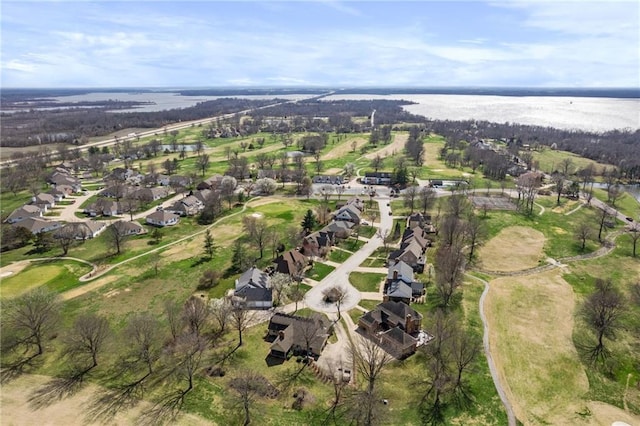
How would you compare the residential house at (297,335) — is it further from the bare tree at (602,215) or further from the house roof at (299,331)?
the bare tree at (602,215)

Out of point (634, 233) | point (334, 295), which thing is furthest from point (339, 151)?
point (334, 295)

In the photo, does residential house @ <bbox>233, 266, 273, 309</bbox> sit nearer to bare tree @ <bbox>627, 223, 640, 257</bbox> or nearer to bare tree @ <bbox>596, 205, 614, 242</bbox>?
bare tree @ <bbox>627, 223, 640, 257</bbox>

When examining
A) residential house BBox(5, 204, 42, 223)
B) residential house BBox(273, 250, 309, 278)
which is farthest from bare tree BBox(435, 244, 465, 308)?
residential house BBox(5, 204, 42, 223)

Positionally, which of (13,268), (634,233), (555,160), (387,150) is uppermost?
(387,150)

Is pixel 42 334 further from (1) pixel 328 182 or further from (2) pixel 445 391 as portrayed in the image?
(1) pixel 328 182

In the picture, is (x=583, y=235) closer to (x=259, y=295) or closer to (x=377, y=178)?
(x=377, y=178)
